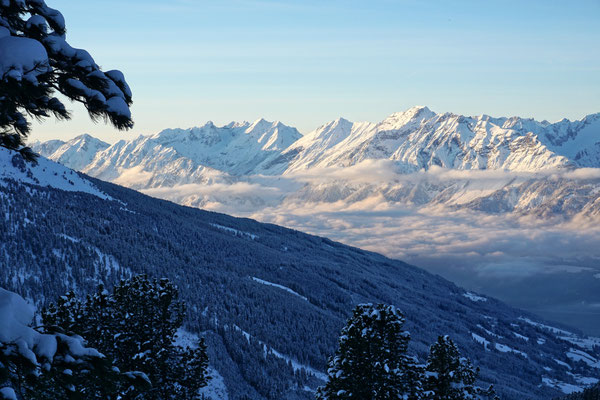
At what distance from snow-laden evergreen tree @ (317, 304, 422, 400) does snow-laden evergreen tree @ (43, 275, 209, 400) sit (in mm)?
8993

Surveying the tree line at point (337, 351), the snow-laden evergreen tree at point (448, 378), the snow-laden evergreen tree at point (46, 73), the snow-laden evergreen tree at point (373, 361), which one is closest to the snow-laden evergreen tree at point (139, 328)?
the tree line at point (337, 351)

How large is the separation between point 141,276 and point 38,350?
29.6 m

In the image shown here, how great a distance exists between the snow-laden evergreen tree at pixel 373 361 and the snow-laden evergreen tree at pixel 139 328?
8.99 meters

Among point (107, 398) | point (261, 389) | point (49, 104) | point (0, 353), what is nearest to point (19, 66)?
point (49, 104)

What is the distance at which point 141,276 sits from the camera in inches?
1486

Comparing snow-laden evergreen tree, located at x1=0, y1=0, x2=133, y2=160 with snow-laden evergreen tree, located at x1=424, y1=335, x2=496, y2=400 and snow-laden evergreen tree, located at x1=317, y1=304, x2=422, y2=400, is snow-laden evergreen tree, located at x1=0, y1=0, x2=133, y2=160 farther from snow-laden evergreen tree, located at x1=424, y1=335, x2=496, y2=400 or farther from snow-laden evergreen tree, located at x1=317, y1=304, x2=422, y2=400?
snow-laden evergreen tree, located at x1=424, y1=335, x2=496, y2=400

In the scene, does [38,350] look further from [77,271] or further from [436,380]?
[77,271]

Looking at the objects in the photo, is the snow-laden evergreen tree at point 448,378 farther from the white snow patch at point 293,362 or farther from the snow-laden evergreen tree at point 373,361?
the white snow patch at point 293,362

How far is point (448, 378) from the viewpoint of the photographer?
3584 cm

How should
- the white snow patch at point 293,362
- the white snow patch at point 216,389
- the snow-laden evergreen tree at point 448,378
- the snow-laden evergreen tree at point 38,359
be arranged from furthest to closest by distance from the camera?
the white snow patch at point 293,362 → the white snow patch at point 216,389 → the snow-laden evergreen tree at point 448,378 → the snow-laden evergreen tree at point 38,359

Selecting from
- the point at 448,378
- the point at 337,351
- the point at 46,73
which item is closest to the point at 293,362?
the point at 448,378

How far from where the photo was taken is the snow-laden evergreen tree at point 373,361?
33.8m

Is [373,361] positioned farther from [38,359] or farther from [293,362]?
[293,362]

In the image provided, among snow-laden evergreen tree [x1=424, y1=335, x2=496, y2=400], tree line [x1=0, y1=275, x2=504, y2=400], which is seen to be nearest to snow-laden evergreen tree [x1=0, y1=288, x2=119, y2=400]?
tree line [x1=0, y1=275, x2=504, y2=400]
